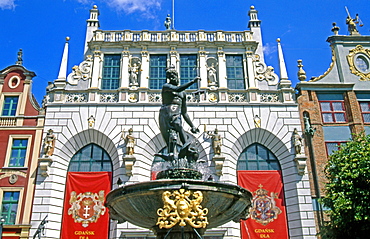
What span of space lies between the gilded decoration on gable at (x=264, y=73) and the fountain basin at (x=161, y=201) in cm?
1622

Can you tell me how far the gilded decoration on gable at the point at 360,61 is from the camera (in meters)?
26.8

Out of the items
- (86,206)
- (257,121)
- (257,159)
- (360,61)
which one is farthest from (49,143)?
(360,61)

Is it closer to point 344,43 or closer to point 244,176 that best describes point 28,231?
point 244,176

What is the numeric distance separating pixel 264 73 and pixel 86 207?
15.1m

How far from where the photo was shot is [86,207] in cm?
2262

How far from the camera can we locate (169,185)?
990 cm

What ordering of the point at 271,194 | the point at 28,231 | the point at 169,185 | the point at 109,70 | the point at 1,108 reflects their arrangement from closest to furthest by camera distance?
the point at 169,185
the point at 28,231
the point at 271,194
the point at 1,108
the point at 109,70

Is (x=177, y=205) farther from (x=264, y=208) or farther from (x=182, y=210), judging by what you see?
(x=264, y=208)

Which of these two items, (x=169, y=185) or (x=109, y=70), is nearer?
(x=169, y=185)

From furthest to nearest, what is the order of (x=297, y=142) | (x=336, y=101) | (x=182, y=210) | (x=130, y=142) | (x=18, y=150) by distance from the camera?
(x=336, y=101) < (x=18, y=150) < (x=297, y=142) < (x=130, y=142) < (x=182, y=210)

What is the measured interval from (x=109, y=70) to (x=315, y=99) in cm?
1463

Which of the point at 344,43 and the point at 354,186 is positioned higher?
the point at 344,43

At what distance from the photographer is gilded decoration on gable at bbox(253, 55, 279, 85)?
1040 inches

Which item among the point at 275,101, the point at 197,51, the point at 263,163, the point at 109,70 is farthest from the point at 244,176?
the point at 109,70
